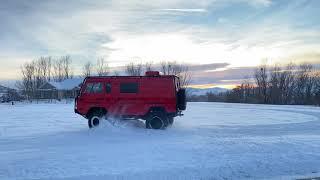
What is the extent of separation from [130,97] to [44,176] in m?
9.67

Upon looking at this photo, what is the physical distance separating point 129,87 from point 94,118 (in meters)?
2.10

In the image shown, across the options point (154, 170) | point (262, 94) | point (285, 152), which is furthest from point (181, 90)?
point (262, 94)

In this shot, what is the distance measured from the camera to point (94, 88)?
18.5 meters

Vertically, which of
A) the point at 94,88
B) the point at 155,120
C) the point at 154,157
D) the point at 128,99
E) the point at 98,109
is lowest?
the point at 154,157

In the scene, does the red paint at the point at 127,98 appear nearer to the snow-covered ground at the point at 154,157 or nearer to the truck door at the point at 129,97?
the truck door at the point at 129,97

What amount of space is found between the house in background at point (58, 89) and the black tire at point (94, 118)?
8587 cm

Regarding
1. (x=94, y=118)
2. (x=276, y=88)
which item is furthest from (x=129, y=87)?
(x=276, y=88)

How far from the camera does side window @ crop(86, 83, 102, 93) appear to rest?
18.5 metres

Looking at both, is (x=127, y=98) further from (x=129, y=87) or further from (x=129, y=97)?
(x=129, y=87)

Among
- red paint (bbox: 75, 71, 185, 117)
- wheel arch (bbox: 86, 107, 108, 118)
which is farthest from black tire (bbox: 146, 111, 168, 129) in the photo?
wheel arch (bbox: 86, 107, 108, 118)

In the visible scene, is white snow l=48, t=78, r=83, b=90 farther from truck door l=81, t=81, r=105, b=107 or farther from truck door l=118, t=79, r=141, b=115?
truck door l=118, t=79, r=141, b=115

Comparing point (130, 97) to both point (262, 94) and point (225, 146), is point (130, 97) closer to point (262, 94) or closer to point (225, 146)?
point (225, 146)

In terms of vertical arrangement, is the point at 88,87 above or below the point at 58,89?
below

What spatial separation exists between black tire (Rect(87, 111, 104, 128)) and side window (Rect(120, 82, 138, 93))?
Result: 146cm
